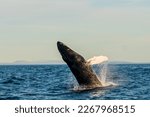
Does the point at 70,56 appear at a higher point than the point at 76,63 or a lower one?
higher

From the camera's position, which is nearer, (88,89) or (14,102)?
(14,102)

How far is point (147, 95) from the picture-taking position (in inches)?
657

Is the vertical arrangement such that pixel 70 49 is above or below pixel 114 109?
above

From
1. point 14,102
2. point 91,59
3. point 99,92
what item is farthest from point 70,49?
point 14,102

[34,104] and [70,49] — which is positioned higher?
[70,49]

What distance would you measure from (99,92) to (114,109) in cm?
457

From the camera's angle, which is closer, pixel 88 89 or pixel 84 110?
pixel 84 110

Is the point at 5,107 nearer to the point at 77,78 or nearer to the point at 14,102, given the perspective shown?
the point at 14,102

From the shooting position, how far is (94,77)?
16.9 meters

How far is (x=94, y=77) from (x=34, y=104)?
5.26 metres

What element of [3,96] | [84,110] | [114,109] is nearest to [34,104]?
[84,110]

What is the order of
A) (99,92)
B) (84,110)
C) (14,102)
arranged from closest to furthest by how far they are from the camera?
(84,110) → (14,102) → (99,92)

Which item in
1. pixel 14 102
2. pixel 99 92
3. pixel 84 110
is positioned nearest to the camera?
pixel 84 110

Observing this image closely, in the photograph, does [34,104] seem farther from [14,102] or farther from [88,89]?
Answer: [88,89]
